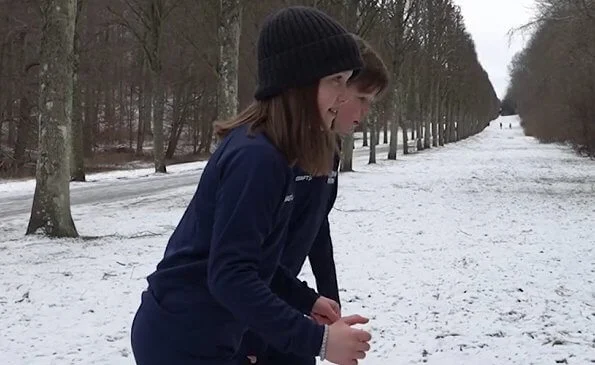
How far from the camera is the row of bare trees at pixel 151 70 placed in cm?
1005

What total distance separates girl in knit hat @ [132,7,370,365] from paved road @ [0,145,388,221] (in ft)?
41.3

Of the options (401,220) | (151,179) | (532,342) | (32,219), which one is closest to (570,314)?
(532,342)

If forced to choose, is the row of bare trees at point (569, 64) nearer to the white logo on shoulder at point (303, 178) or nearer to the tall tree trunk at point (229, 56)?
the tall tree trunk at point (229, 56)

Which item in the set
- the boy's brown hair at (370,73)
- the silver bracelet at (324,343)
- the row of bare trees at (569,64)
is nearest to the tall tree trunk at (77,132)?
the row of bare trees at (569,64)

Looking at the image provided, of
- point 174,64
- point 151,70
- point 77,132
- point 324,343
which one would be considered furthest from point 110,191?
point 174,64

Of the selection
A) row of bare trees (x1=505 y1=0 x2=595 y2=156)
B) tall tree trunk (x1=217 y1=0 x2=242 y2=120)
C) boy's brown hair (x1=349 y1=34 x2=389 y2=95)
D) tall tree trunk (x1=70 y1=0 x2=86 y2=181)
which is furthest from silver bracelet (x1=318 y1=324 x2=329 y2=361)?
tall tree trunk (x1=70 y1=0 x2=86 y2=181)

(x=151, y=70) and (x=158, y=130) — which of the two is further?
(x=151, y=70)

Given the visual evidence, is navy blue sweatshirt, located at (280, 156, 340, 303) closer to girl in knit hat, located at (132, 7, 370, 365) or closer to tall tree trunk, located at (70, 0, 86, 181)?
girl in knit hat, located at (132, 7, 370, 365)

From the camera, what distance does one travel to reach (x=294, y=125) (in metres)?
1.77

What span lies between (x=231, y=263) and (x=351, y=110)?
0.63 metres

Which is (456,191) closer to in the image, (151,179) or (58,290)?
(151,179)

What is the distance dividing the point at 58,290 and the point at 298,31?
592 cm

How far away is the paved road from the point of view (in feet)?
50.5

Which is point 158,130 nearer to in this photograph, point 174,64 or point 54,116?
point 174,64
